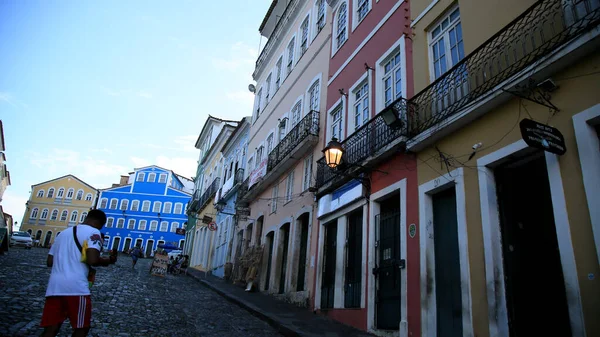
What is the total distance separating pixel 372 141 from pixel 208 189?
2343cm

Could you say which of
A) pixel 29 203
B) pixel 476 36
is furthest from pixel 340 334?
pixel 29 203

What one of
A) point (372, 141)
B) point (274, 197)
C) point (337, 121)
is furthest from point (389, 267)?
point (274, 197)

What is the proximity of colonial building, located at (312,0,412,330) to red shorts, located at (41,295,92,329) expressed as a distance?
5.09m

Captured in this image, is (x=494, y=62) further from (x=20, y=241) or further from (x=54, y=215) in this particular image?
(x=54, y=215)

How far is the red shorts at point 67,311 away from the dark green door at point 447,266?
5060 millimetres

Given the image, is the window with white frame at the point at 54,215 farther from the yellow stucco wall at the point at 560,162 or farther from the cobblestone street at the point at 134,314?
the yellow stucco wall at the point at 560,162

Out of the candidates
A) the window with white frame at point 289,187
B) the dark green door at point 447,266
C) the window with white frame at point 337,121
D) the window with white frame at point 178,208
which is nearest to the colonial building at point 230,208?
the window with white frame at point 289,187

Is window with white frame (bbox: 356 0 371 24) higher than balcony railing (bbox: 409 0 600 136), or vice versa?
window with white frame (bbox: 356 0 371 24)

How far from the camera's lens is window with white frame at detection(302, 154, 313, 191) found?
13179mm

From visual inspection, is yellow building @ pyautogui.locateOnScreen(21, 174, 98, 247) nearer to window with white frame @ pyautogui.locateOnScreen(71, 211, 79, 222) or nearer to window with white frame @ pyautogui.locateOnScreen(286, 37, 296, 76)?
window with white frame @ pyautogui.locateOnScreen(71, 211, 79, 222)

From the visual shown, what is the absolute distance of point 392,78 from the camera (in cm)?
965

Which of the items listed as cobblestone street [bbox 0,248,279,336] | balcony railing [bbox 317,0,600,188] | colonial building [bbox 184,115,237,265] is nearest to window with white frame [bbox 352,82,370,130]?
balcony railing [bbox 317,0,600,188]

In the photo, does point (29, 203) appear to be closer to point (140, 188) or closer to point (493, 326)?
point (140, 188)

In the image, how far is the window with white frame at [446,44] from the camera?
302 inches
